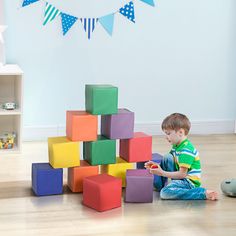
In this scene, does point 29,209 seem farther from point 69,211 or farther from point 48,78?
point 48,78

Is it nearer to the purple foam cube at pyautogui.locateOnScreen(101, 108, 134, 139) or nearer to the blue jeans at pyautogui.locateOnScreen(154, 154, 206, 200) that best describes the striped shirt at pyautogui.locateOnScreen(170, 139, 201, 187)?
the blue jeans at pyautogui.locateOnScreen(154, 154, 206, 200)

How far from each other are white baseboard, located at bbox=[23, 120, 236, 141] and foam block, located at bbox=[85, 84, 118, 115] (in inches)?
46.9

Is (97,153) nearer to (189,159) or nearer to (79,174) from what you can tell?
(79,174)

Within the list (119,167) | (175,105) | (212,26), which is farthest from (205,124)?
(119,167)

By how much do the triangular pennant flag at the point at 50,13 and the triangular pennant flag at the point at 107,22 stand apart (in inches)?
11.5

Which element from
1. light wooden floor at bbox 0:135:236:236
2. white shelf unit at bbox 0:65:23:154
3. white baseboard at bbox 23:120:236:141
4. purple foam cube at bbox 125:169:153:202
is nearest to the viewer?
light wooden floor at bbox 0:135:236:236

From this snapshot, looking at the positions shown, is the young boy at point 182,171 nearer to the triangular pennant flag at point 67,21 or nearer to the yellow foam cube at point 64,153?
the yellow foam cube at point 64,153

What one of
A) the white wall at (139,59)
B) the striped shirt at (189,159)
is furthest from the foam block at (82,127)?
the white wall at (139,59)

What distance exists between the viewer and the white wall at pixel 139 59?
382 cm

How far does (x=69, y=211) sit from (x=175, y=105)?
1824 mm

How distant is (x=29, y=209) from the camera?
2537 millimetres

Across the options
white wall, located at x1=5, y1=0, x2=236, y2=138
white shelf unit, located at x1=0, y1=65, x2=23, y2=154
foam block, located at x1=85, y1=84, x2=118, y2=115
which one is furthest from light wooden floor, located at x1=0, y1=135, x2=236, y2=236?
white wall, located at x1=5, y1=0, x2=236, y2=138

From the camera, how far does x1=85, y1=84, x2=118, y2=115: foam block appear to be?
274cm

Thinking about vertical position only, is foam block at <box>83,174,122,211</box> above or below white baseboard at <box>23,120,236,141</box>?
below
